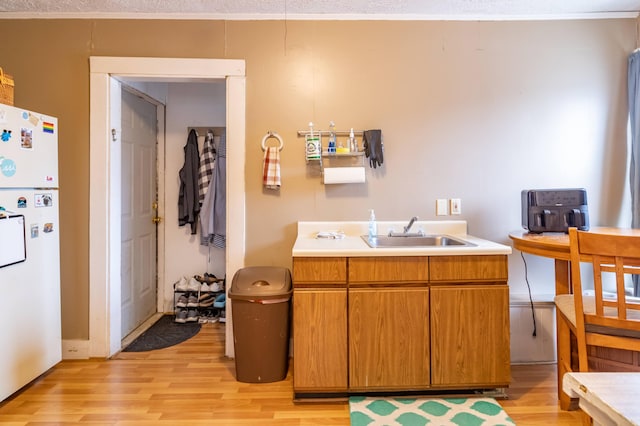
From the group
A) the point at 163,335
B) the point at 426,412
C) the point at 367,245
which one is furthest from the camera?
the point at 163,335

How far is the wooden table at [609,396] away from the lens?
68cm

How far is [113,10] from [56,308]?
2000 millimetres

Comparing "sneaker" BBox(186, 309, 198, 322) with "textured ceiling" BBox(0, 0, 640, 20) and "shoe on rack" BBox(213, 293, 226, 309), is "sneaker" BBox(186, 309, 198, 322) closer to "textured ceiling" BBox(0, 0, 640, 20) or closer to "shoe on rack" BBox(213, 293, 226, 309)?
"shoe on rack" BBox(213, 293, 226, 309)

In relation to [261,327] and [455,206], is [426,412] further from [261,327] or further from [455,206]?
[455,206]

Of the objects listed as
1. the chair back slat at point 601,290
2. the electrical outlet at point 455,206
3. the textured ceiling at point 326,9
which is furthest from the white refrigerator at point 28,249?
the chair back slat at point 601,290

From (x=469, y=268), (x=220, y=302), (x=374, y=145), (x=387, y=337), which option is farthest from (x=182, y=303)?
(x=469, y=268)

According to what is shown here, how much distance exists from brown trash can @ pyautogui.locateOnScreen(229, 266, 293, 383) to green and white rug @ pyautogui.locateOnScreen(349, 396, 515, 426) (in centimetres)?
51

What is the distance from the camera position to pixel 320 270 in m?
2.02

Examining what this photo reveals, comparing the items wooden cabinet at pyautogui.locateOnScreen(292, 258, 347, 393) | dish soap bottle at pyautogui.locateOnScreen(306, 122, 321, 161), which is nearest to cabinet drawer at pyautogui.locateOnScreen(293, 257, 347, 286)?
wooden cabinet at pyautogui.locateOnScreen(292, 258, 347, 393)

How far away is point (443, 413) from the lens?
192 cm

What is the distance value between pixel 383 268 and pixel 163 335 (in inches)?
79.1

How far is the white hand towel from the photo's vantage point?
2.54 meters

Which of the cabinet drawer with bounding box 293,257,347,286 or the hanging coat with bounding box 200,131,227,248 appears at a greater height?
the hanging coat with bounding box 200,131,227,248

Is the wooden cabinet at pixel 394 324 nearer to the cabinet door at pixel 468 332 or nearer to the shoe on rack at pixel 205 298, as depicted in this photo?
the cabinet door at pixel 468 332
